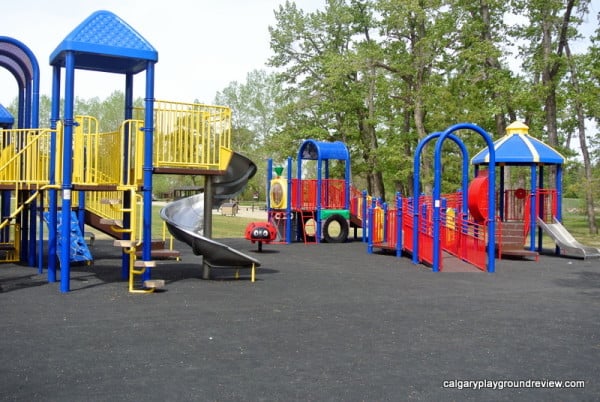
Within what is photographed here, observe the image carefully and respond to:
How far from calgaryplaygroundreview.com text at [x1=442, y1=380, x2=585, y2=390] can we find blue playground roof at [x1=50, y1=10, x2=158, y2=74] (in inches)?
316

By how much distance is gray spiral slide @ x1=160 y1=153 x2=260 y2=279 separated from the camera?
1185cm

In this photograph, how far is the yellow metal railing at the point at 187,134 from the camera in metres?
11.6

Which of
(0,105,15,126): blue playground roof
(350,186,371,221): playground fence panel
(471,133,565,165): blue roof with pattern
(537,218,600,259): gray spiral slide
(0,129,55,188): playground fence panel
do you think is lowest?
(537,218,600,259): gray spiral slide

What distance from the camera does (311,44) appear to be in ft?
141

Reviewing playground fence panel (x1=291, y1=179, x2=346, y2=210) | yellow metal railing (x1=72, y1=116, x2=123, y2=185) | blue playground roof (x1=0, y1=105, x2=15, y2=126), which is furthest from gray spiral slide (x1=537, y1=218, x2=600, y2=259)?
blue playground roof (x1=0, y1=105, x2=15, y2=126)

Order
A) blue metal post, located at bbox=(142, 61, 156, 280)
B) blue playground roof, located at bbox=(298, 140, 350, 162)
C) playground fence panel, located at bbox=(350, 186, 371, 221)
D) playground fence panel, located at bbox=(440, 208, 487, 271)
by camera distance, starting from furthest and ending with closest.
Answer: blue playground roof, located at bbox=(298, 140, 350, 162)
playground fence panel, located at bbox=(350, 186, 371, 221)
playground fence panel, located at bbox=(440, 208, 487, 271)
blue metal post, located at bbox=(142, 61, 156, 280)

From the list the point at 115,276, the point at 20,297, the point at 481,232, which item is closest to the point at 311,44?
the point at 481,232

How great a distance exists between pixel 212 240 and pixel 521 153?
11.3 m

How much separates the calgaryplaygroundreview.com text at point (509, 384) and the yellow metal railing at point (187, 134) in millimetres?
7370

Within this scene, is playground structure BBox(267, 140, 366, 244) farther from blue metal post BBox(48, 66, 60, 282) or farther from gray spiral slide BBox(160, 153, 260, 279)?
blue metal post BBox(48, 66, 60, 282)

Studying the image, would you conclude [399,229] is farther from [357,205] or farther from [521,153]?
[357,205]

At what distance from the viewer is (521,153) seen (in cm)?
1961

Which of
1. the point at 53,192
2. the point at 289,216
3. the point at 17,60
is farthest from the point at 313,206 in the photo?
the point at 53,192

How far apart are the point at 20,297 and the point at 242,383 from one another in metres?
5.96
